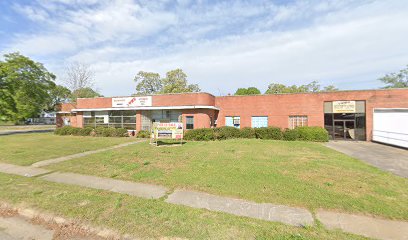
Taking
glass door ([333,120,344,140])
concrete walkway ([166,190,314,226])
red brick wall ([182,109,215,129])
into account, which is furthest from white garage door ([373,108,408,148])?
concrete walkway ([166,190,314,226])

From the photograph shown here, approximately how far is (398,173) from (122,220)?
32.9 ft

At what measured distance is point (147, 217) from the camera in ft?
13.7

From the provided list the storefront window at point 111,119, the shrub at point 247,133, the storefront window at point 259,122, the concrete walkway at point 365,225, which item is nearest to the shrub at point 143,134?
the storefront window at point 111,119

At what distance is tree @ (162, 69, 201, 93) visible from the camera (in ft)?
152

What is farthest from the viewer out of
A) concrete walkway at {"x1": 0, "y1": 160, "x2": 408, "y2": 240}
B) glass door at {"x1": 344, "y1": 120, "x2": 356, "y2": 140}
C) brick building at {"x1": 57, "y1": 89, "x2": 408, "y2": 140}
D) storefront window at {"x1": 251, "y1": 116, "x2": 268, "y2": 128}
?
storefront window at {"x1": 251, "y1": 116, "x2": 268, "y2": 128}

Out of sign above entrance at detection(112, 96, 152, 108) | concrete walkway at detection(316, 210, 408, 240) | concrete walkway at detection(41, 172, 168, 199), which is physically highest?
sign above entrance at detection(112, 96, 152, 108)

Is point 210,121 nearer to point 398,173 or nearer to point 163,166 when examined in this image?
point 163,166

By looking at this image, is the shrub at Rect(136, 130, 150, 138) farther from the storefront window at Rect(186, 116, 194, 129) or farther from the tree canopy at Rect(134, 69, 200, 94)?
the tree canopy at Rect(134, 69, 200, 94)

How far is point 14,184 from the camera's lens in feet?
20.8

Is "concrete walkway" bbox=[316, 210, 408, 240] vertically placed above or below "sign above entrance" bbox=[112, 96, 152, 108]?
below

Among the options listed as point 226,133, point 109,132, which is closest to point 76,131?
point 109,132

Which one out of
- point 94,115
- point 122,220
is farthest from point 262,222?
point 94,115

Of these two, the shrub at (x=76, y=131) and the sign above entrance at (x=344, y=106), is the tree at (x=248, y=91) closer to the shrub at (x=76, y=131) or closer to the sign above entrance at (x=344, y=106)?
the sign above entrance at (x=344, y=106)

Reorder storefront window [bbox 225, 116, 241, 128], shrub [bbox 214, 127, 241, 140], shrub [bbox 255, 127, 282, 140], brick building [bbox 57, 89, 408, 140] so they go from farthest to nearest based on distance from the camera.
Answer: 1. storefront window [bbox 225, 116, 241, 128]
2. brick building [bbox 57, 89, 408, 140]
3. shrub [bbox 255, 127, 282, 140]
4. shrub [bbox 214, 127, 241, 140]
